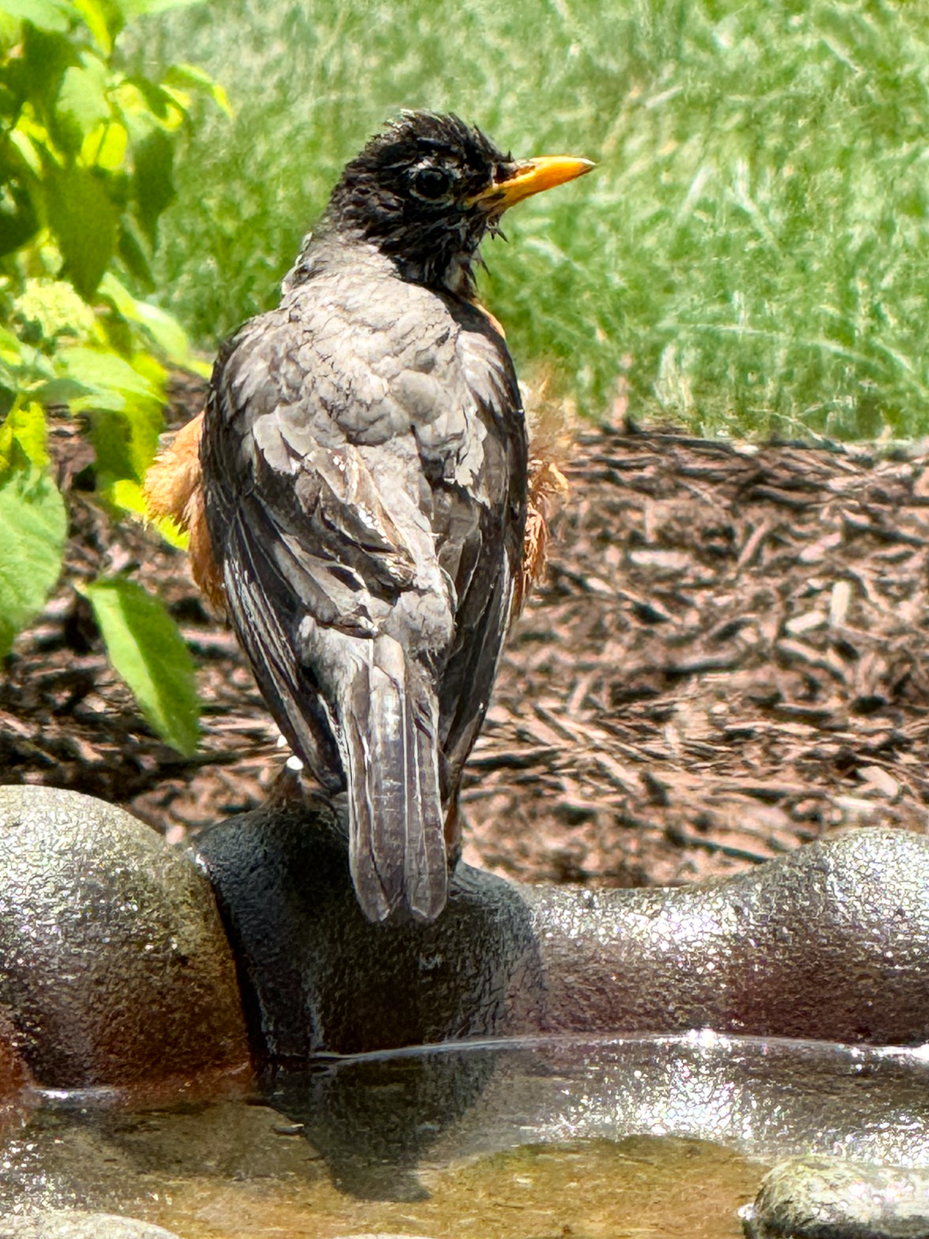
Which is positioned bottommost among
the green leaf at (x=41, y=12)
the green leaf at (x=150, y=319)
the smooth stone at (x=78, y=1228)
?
the smooth stone at (x=78, y=1228)

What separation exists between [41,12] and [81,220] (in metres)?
0.58

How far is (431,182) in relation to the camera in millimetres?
4965

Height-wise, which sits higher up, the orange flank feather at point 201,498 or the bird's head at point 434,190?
the bird's head at point 434,190

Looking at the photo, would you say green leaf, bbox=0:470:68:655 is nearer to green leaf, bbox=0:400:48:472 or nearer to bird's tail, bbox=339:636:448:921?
green leaf, bbox=0:400:48:472

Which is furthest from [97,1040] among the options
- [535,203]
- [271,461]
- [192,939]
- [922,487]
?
[535,203]

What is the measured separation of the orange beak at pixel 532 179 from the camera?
16.0ft

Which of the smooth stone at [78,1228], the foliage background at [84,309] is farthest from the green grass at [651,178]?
the smooth stone at [78,1228]

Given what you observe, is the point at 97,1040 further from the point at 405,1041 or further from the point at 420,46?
the point at 420,46

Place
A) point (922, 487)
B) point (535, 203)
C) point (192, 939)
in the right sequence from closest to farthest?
1. point (192, 939)
2. point (922, 487)
3. point (535, 203)

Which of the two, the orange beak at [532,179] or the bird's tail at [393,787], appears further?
the orange beak at [532,179]

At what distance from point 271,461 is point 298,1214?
5.16ft

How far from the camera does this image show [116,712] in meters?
5.57

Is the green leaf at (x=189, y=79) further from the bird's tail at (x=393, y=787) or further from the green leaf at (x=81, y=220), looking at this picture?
the bird's tail at (x=393, y=787)

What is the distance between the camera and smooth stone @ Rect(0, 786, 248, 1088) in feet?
12.1
